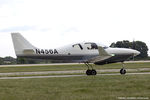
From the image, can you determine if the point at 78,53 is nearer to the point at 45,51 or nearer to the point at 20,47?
the point at 45,51

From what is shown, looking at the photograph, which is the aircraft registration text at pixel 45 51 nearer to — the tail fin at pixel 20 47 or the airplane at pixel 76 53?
the airplane at pixel 76 53

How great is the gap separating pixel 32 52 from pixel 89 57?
504 centimetres

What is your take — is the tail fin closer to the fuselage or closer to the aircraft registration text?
the fuselage

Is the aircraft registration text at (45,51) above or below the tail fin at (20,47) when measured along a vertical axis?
below

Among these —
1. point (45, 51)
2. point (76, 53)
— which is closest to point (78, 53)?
point (76, 53)

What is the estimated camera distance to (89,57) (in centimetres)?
2700

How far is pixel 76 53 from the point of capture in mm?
27016

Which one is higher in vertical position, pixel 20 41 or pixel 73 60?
pixel 20 41

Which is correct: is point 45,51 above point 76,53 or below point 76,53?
above

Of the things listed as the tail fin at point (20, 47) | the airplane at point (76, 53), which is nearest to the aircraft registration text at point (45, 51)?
the airplane at point (76, 53)

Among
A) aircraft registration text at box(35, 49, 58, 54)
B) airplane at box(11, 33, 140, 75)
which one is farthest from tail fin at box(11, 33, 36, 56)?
aircraft registration text at box(35, 49, 58, 54)

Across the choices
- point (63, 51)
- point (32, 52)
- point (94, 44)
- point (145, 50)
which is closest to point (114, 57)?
point (94, 44)

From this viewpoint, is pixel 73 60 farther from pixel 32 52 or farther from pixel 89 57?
pixel 32 52

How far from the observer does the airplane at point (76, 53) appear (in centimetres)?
2661
